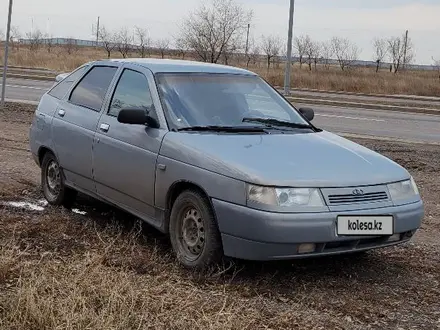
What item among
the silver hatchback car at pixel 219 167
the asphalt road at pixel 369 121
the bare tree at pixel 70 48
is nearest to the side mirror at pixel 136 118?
the silver hatchback car at pixel 219 167

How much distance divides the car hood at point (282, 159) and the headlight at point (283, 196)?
0.04m

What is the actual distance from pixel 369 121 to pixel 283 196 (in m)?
16.5

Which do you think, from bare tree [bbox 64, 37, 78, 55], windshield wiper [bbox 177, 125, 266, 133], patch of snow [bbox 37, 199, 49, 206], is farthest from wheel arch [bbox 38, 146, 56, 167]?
bare tree [bbox 64, 37, 78, 55]

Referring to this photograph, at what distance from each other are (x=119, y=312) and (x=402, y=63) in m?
66.1

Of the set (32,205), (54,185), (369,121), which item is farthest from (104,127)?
(369,121)

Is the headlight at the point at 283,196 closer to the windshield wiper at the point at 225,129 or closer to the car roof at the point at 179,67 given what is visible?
the windshield wiper at the point at 225,129

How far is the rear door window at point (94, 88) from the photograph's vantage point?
6.22 meters

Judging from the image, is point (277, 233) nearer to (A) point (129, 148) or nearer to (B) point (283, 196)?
(B) point (283, 196)

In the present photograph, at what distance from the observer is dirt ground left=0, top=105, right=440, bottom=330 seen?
3711 mm

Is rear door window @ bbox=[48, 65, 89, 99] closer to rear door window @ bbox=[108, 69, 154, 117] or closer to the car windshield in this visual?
rear door window @ bbox=[108, 69, 154, 117]

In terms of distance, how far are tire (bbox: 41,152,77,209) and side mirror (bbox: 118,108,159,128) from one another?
158 cm

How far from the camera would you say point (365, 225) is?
14.8 feet

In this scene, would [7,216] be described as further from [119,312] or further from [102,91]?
[119,312]

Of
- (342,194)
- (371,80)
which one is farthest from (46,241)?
(371,80)
